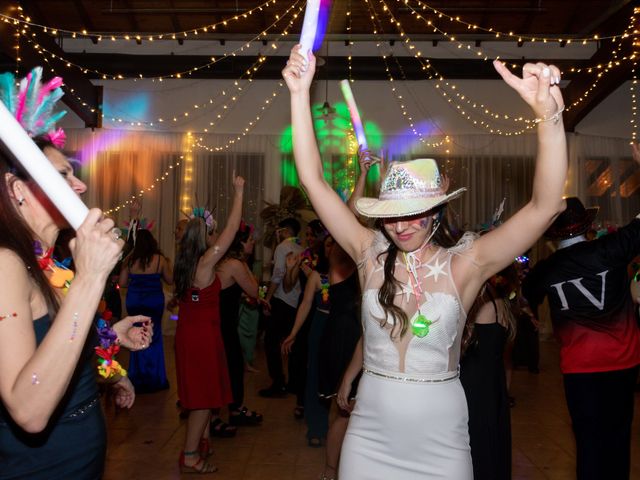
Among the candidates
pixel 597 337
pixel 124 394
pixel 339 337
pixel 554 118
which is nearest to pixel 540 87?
pixel 554 118

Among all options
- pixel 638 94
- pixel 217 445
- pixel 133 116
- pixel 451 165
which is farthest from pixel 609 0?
pixel 217 445

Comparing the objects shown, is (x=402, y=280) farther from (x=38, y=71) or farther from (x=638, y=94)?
(x=638, y=94)

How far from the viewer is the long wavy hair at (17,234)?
4.83 feet

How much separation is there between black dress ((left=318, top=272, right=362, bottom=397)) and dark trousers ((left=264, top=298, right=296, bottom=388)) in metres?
2.19

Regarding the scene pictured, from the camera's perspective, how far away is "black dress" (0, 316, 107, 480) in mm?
1518

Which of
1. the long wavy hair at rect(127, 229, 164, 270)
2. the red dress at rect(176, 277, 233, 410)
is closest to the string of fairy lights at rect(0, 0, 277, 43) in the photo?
the long wavy hair at rect(127, 229, 164, 270)

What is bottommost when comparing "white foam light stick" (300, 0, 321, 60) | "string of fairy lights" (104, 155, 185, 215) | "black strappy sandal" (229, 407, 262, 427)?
"black strappy sandal" (229, 407, 262, 427)

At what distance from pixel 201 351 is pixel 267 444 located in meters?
0.98

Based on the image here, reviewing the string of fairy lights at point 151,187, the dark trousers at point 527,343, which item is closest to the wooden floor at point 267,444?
the dark trousers at point 527,343

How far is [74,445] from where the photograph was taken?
159 cm

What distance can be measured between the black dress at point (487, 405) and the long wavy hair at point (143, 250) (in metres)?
3.88

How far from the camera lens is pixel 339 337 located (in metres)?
3.95

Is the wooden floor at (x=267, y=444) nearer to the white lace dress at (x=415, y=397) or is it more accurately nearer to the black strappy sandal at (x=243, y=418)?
the black strappy sandal at (x=243, y=418)

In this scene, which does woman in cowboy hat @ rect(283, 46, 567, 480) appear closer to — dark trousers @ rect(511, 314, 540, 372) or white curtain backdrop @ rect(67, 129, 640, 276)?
dark trousers @ rect(511, 314, 540, 372)
